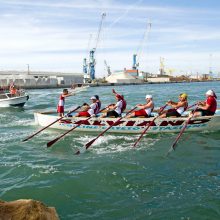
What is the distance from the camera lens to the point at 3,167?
1151cm

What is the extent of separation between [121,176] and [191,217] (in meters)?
3.10

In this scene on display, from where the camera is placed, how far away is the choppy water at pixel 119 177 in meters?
7.91

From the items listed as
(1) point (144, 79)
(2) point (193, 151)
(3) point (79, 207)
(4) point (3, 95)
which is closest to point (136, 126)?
(2) point (193, 151)

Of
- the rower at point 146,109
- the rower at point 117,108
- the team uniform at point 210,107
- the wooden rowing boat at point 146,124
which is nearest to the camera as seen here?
the team uniform at point 210,107

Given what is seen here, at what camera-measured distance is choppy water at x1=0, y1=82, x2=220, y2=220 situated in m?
7.91

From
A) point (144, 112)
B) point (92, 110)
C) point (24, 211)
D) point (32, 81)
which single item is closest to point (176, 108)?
point (144, 112)

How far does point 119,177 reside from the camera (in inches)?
397

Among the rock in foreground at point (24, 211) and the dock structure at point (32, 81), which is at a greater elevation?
the dock structure at point (32, 81)

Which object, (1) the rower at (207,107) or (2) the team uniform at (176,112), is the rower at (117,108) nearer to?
(2) the team uniform at (176,112)

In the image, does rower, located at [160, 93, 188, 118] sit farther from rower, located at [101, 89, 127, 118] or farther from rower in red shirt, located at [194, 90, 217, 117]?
rower, located at [101, 89, 127, 118]

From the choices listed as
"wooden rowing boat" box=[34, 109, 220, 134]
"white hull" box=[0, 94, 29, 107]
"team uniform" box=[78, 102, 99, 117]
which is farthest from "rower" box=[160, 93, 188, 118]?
"white hull" box=[0, 94, 29, 107]

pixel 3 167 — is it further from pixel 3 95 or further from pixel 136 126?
pixel 3 95

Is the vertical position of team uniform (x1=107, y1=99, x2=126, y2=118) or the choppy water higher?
team uniform (x1=107, y1=99, x2=126, y2=118)

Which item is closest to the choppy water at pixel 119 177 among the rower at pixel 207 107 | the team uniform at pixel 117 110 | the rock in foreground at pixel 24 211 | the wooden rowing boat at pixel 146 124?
the wooden rowing boat at pixel 146 124
